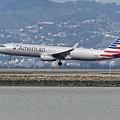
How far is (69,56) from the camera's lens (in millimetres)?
115875

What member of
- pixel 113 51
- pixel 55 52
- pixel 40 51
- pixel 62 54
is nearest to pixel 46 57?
pixel 40 51

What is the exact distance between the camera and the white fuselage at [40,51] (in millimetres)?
111188

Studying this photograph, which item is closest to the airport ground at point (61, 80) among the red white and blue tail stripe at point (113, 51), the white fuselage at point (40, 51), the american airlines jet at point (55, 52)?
the white fuselage at point (40, 51)

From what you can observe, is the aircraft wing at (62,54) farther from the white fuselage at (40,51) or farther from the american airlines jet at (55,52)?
the white fuselage at (40,51)

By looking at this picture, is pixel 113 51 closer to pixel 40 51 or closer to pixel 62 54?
pixel 62 54

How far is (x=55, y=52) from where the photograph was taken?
375ft
